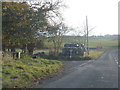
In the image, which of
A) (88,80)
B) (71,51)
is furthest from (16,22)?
(71,51)

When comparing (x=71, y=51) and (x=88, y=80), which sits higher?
(x=71, y=51)

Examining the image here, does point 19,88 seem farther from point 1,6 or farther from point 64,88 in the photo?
point 1,6

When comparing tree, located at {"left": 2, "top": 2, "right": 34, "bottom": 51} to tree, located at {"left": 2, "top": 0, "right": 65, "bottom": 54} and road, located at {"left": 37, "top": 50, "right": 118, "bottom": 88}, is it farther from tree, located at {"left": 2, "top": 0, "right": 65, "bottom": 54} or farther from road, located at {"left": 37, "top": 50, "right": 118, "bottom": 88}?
road, located at {"left": 37, "top": 50, "right": 118, "bottom": 88}

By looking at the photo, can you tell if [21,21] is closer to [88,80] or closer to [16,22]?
[16,22]

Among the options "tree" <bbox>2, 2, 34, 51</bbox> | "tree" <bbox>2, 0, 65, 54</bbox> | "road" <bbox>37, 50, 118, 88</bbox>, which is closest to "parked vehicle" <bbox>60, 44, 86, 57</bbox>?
"tree" <bbox>2, 0, 65, 54</bbox>

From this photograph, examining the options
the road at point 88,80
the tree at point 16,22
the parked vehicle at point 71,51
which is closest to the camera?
the road at point 88,80

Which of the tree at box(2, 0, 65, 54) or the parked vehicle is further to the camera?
the parked vehicle

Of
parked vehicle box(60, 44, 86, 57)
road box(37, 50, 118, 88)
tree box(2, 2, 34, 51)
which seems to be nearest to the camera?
road box(37, 50, 118, 88)

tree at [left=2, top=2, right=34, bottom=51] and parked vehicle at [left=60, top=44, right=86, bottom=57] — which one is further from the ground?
tree at [left=2, top=2, right=34, bottom=51]

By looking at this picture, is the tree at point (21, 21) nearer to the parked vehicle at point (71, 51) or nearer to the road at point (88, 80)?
the road at point (88, 80)

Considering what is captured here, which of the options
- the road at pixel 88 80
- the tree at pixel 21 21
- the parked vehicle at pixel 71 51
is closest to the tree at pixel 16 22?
the tree at pixel 21 21

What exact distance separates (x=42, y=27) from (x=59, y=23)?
6.40m

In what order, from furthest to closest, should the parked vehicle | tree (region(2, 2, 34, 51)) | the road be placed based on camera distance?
the parked vehicle → tree (region(2, 2, 34, 51)) → the road

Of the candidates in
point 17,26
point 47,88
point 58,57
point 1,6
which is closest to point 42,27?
point 17,26
